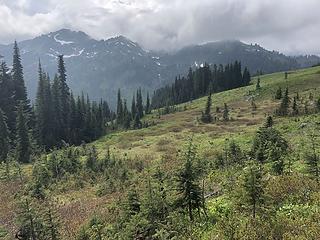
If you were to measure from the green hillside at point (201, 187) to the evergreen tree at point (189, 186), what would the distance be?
1.40ft

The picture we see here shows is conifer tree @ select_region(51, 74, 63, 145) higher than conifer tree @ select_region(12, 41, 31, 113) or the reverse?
the reverse

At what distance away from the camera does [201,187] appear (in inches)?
1004

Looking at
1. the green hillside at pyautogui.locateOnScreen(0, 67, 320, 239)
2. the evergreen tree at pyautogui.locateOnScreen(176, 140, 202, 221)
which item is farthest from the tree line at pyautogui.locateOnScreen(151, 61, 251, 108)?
the evergreen tree at pyautogui.locateOnScreen(176, 140, 202, 221)

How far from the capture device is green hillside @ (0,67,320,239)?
16875 mm

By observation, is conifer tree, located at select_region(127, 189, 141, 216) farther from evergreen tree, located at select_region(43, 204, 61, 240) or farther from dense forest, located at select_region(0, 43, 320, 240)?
evergreen tree, located at select_region(43, 204, 61, 240)

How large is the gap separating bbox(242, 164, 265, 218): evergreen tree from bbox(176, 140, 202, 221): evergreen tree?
10.4 feet

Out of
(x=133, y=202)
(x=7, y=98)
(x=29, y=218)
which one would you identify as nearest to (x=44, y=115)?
(x=7, y=98)

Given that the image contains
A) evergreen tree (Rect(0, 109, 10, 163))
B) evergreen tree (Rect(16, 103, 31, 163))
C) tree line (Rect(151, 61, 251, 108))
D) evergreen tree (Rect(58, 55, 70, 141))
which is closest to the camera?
evergreen tree (Rect(16, 103, 31, 163))

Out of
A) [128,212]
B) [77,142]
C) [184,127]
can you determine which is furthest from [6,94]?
[128,212]

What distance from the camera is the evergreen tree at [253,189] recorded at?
56.0 ft

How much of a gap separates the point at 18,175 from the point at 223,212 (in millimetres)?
34740

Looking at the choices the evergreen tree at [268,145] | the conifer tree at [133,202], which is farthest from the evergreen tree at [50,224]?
the evergreen tree at [268,145]

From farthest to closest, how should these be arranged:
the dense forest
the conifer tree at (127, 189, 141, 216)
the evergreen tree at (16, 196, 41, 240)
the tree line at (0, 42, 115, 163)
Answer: the tree line at (0, 42, 115, 163) < the evergreen tree at (16, 196, 41, 240) < the conifer tree at (127, 189, 141, 216) < the dense forest

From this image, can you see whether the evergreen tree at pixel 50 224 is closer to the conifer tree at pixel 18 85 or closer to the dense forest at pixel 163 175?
the dense forest at pixel 163 175
